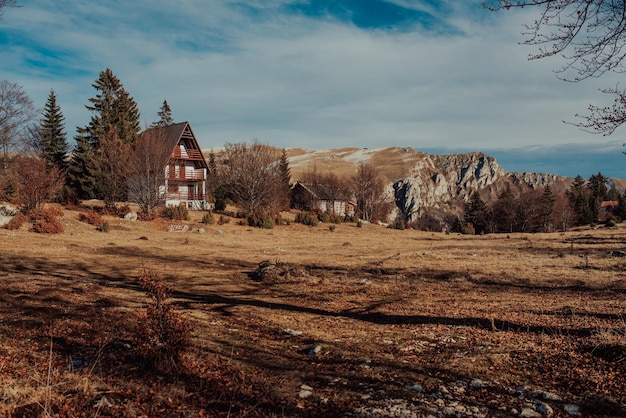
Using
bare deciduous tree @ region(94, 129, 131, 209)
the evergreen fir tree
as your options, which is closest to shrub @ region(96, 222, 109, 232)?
bare deciduous tree @ region(94, 129, 131, 209)

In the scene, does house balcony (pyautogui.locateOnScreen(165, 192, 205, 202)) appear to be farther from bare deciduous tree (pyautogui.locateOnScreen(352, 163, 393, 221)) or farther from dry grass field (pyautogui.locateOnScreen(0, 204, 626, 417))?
bare deciduous tree (pyautogui.locateOnScreen(352, 163, 393, 221))

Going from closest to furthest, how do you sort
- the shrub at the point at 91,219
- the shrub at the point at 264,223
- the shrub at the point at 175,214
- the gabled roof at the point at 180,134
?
1. the shrub at the point at 91,219
2. the shrub at the point at 175,214
3. the shrub at the point at 264,223
4. the gabled roof at the point at 180,134

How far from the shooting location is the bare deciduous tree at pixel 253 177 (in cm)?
3978

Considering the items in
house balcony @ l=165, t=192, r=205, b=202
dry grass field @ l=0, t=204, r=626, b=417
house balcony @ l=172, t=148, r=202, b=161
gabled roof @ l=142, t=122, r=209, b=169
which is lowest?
dry grass field @ l=0, t=204, r=626, b=417

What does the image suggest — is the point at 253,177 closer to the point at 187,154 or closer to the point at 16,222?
the point at 187,154

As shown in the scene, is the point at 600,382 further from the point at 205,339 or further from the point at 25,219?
the point at 25,219

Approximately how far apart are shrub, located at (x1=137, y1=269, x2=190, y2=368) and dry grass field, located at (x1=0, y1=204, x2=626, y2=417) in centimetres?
13

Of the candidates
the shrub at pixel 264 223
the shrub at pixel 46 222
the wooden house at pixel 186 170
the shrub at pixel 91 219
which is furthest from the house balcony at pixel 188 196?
the shrub at pixel 46 222

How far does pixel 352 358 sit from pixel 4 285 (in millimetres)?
8782

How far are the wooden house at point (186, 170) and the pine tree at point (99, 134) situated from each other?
4818mm

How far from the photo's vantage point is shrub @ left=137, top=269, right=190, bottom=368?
4.84 metres

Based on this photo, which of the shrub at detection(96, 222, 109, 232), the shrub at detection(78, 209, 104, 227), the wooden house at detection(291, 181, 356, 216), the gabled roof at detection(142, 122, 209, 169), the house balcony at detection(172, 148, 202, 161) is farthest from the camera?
the wooden house at detection(291, 181, 356, 216)

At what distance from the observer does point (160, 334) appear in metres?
5.05

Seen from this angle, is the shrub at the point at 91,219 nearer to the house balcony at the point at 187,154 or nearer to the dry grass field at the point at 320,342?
the dry grass field at the point at 320,342
